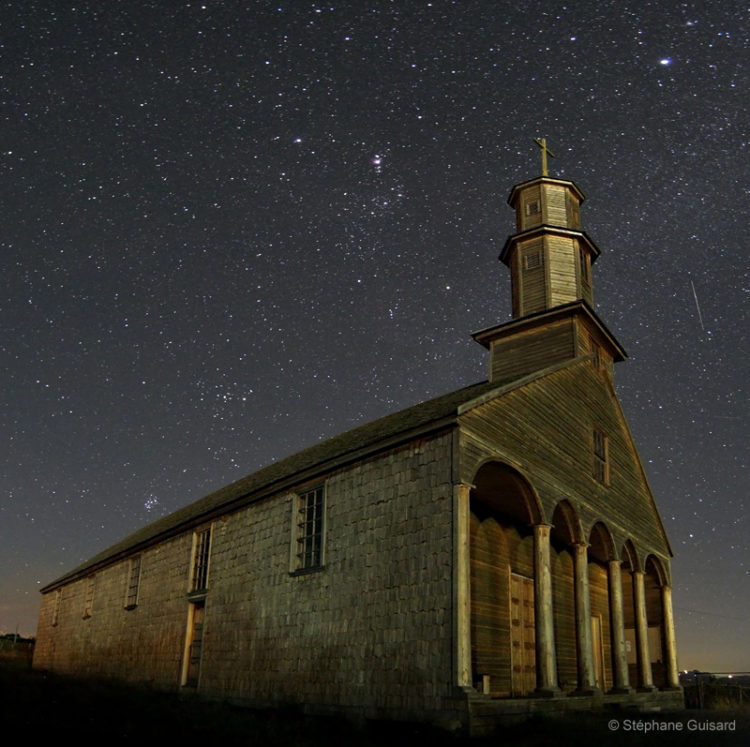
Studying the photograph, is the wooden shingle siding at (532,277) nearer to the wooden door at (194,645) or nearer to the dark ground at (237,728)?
the dark ground at (237,728)

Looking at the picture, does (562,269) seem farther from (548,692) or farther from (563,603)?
(548,692)

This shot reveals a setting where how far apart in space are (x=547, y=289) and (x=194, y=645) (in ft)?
51.5

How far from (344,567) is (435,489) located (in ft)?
10.0

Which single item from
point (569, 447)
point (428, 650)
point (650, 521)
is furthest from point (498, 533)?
point (650, 521)

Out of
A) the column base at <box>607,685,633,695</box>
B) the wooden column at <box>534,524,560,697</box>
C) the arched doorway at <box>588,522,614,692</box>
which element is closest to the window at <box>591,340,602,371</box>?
the arched doorway at <box>588,522,614,692</box>

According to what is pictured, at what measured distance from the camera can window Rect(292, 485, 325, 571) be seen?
17.8 m

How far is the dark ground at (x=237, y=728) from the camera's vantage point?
11086 mm

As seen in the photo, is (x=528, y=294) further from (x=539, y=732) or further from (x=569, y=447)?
(x=539, y=732)

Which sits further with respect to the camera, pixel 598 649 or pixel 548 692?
pixel 598 649

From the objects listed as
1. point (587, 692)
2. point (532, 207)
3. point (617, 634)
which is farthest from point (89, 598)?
point (532, 207)

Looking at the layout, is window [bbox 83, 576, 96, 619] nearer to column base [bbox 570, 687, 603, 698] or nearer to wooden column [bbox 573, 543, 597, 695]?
wooden column [bbox 573, 543, 597, 695]

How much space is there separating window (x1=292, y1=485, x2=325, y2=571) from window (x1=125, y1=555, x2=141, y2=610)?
11.7 m

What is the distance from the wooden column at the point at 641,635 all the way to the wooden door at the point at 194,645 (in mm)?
12673

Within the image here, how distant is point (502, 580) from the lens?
62.6ft
